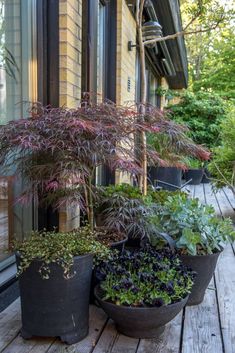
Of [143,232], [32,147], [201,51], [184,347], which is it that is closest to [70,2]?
[32,147]

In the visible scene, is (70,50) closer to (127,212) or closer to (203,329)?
(127,212)

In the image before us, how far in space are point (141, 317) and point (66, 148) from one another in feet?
2.92

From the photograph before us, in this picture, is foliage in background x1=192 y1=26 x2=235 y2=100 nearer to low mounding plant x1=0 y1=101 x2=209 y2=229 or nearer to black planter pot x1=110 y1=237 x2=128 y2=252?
black planter pot x1=110 y1=237 x2=128 y2=252

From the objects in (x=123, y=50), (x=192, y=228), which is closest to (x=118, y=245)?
(x=192, y=228)

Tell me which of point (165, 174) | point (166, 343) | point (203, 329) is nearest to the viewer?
point (166, 343)

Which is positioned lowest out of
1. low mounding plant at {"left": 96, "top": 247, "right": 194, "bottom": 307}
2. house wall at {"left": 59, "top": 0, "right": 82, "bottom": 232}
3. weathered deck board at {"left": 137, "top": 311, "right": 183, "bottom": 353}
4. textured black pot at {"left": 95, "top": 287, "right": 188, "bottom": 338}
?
weathered deck board at {"left": 137, "top": 311, "right": 183, "bottom": 353}

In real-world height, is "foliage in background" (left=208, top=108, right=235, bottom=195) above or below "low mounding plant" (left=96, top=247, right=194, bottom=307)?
above

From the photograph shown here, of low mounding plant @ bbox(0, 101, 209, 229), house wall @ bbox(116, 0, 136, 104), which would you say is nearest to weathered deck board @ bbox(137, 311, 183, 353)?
low mounding plant @ bbox(0, 101, 209, 229)

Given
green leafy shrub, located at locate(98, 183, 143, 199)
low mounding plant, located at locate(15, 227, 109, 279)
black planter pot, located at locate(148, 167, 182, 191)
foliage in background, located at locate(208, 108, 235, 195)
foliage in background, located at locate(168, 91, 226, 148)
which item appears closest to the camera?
low mounding plant, located at locate(15, 227, 109, 279)

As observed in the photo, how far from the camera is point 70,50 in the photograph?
2615 millimetres

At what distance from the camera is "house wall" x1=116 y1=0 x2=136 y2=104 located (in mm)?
4020

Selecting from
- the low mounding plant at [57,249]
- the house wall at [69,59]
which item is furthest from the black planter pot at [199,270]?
the house wall at [69,59]

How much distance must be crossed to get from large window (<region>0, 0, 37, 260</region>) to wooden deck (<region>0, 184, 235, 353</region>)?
0.50 meters

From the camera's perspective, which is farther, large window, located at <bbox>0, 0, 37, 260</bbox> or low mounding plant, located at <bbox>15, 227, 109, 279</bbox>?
large window, located at <bbox>0, 0, 37, 260</bbox>
